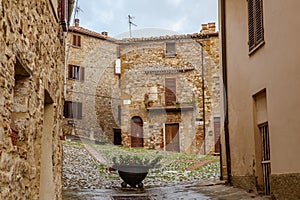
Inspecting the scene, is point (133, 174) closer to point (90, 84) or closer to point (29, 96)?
point (29, 96)

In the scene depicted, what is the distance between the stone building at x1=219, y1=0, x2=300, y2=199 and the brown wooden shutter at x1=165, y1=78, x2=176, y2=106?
1568cm

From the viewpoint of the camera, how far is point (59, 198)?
615 cm

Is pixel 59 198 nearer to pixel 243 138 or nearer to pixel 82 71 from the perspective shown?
pixel 243 138

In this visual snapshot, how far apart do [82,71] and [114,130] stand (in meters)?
4.38

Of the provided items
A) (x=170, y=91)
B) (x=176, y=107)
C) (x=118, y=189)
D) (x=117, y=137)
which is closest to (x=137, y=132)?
(x=117, y=137)

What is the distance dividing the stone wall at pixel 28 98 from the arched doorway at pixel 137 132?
67.5 feet

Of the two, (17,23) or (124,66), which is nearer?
(17,23)

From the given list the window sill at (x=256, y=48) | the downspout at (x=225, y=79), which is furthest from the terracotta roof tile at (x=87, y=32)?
the window sill at (x=256, y=48)

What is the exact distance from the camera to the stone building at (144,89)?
2622 cm

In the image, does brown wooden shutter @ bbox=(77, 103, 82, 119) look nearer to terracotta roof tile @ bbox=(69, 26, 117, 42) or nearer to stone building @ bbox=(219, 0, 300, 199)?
terracotta roof tile @ bbox=(69, 26, 117, 42)

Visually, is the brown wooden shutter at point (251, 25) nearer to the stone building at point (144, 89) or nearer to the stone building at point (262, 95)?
the stone building at point (262, 95)

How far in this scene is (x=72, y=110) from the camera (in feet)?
88.5

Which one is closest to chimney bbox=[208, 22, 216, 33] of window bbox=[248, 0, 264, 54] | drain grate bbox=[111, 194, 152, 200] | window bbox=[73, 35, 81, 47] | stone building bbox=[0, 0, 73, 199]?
window bbox=[73, 35, 81, 47]

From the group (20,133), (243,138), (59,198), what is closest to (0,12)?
(20,133)
